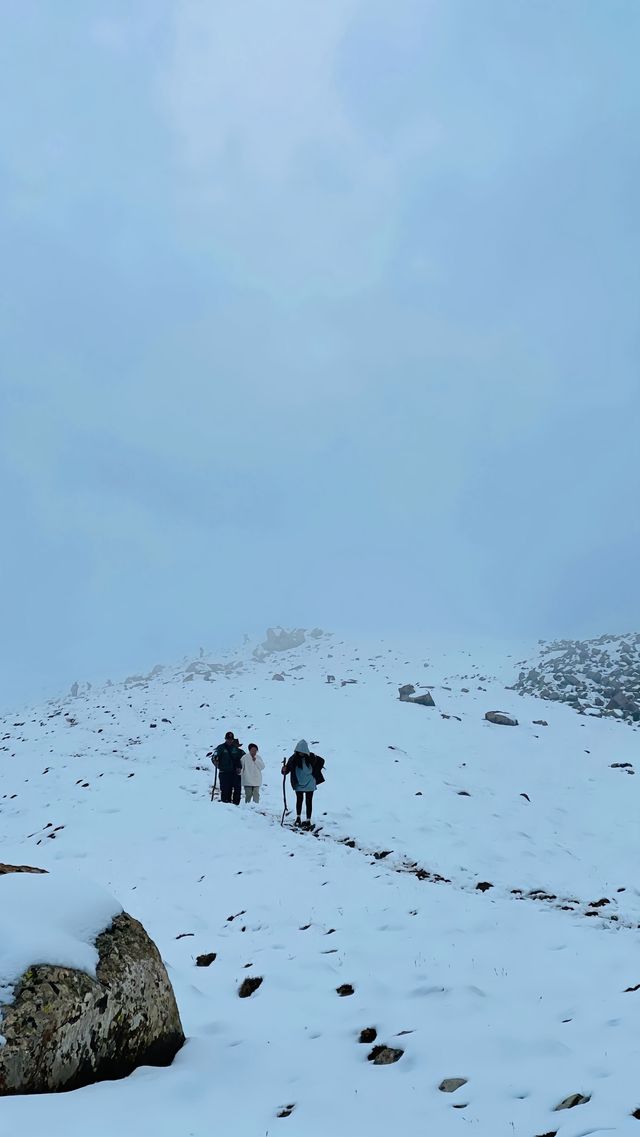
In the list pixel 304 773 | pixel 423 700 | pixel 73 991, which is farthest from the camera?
pixel 423 700

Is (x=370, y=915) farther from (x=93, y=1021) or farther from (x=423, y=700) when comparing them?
(x=423, y=700)

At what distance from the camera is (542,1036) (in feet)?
21.0

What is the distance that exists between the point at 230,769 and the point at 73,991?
1360 cm

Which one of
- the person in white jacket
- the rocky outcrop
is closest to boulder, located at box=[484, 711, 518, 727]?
the rocky outcrop

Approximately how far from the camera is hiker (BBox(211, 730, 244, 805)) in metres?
18.5

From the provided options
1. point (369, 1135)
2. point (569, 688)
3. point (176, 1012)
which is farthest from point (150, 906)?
point (569, 688)

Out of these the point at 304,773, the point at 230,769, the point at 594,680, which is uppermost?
the point at 594,680

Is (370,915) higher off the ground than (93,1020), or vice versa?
(93,1020)

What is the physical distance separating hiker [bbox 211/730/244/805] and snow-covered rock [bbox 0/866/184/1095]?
40.1 feet

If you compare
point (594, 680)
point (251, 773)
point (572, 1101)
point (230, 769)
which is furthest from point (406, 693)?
point (572, 1101)

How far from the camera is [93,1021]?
5285mm

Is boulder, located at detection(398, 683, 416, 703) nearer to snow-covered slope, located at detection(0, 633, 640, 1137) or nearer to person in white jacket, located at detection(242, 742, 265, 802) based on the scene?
snow-covered slope, located at detection(0, 633, 640, 1137)

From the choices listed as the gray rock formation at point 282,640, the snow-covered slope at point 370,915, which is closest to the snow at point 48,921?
the snow-covered slope at point 370,915

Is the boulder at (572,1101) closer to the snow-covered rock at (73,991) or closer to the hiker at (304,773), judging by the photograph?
the snow-covered rock at (73,991)
